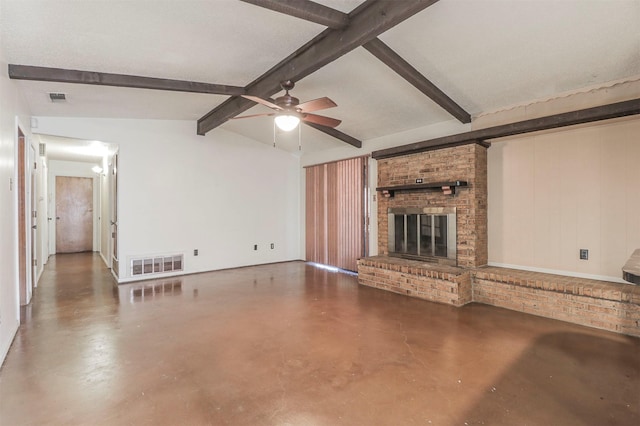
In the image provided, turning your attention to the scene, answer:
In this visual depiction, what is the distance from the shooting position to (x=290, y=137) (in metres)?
7.05

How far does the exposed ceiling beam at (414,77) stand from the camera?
11.3 feet

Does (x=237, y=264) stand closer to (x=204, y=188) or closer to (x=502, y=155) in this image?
(x=204, y=188)

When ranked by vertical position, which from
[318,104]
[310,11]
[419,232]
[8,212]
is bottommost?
[419,232]

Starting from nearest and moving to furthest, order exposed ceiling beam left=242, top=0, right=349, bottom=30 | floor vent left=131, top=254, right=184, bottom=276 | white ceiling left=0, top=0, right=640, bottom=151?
exposed ceiling beam left=242, top=0, right=349, bottom=30
white ceiling left=0, top=0, right=640, bottom=151
floor vent left=131, top=254, right=184, bottom=276

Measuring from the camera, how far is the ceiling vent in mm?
4289

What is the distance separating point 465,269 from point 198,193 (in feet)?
17.0

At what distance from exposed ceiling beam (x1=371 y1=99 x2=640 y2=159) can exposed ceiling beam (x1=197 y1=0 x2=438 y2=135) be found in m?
2.47

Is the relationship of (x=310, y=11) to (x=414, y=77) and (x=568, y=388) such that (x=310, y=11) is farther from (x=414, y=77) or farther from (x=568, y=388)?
(x=568, y=388)

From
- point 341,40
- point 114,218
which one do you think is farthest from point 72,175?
point 341,40

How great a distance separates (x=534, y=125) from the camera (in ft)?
13.4

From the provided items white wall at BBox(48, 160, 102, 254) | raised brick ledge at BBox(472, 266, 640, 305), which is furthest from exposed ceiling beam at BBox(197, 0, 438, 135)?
white wall at BBox(48, 160, 102, 254)

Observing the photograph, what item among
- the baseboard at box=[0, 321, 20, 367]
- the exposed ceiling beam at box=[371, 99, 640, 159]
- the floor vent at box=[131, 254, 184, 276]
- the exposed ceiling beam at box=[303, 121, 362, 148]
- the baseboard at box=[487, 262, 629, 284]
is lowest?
the baseboard at box=[0, 321, 20, 367]

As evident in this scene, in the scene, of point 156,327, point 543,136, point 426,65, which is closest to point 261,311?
point 156,327

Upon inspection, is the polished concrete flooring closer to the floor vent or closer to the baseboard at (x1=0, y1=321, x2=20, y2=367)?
the baseboard at (x1=0, y1=321, x2=20, y2=367)
